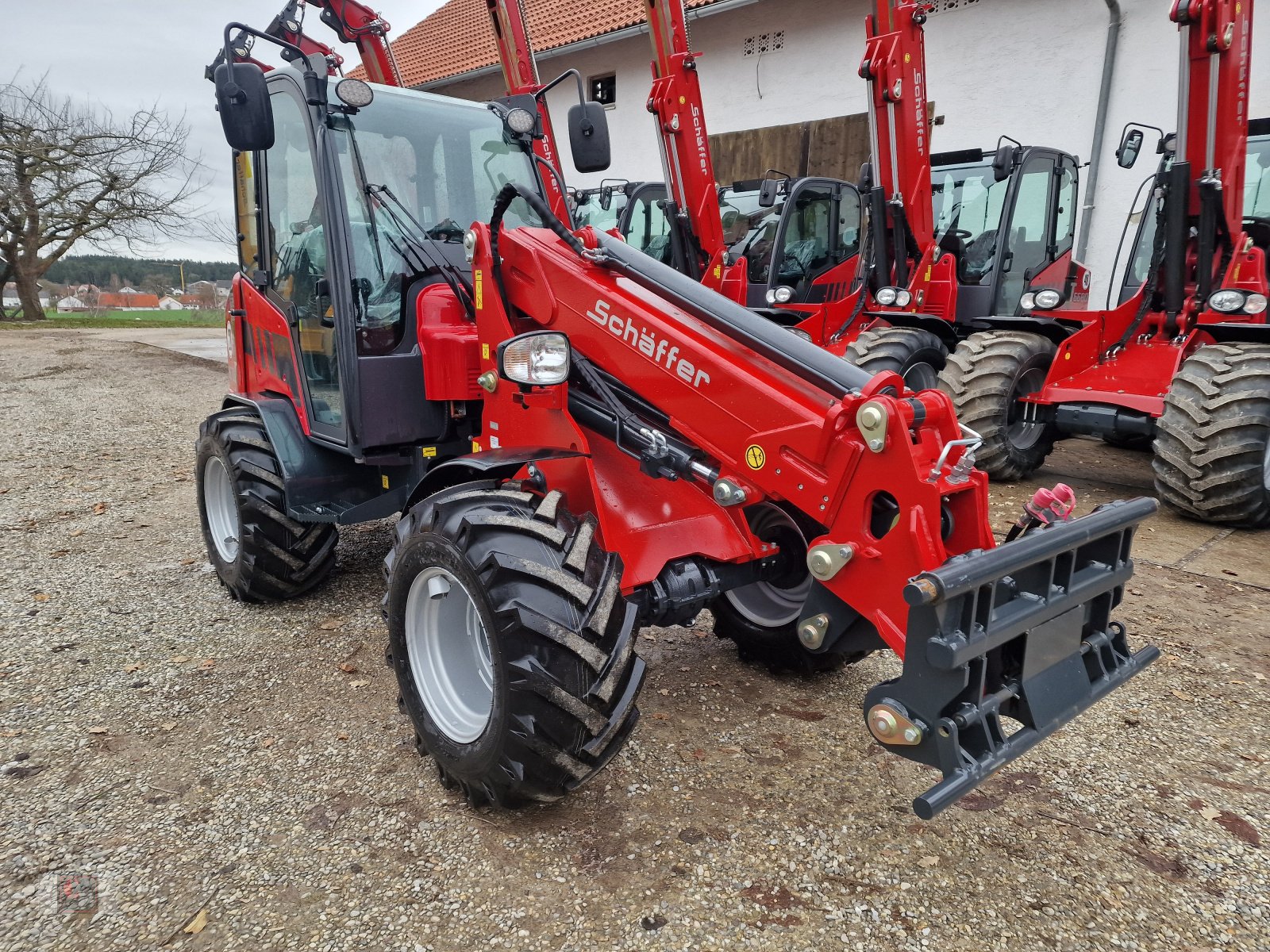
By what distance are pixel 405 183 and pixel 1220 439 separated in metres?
5.07

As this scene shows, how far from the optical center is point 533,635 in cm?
219

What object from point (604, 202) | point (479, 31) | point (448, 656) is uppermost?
point (479, 31)

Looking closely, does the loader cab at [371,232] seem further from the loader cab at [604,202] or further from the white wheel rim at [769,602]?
the loader cab at [604,202]

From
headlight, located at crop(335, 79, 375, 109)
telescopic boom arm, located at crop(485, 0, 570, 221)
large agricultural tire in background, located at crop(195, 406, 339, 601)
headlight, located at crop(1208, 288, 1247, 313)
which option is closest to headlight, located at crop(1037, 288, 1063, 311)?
headlight, located at crop(1208, 288, 1247, 313)

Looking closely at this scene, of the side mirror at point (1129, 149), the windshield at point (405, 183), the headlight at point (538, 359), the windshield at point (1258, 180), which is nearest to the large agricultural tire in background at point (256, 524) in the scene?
the windshield at point (405, 183)

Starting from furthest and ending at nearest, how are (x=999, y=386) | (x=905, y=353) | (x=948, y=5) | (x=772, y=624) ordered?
(x=948, y=5) < (x=905, y=353) < (x=999, y=386) < (x=772, y=624)

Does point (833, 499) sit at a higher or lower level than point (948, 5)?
lower

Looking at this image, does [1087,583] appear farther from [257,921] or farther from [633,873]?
[257,921]

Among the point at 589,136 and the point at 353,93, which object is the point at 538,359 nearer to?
the point at 353,93

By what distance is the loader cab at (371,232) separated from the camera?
339 centimetres

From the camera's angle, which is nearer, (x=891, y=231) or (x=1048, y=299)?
(x=1048, y=299)

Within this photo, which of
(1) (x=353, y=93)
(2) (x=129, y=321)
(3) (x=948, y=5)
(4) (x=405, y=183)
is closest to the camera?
(1) (x=353, y=93)

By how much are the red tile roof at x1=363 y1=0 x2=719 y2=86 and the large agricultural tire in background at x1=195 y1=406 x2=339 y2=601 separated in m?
12.4

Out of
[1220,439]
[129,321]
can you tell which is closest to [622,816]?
[1220,439]
